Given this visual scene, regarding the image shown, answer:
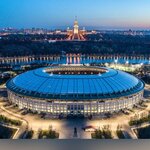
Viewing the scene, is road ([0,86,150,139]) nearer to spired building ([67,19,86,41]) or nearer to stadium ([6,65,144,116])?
stadium ([6,65,144,116])

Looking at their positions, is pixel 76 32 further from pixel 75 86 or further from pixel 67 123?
pixel 67 123

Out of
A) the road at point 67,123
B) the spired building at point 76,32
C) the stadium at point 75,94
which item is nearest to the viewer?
the spired building at point 76,32

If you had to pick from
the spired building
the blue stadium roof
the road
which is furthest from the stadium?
the spired building

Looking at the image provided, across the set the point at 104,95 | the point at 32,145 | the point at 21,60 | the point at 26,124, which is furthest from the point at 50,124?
the point at 21,60

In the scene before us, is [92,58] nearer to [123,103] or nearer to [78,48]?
[78,48]

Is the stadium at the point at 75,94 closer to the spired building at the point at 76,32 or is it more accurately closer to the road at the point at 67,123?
the road at the point at 67,123

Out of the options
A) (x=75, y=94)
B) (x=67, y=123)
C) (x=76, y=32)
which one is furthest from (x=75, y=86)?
(x=76, y=32)

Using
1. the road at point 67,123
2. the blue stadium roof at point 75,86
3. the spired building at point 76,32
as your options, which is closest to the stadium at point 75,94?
the blue stadium roof at point 75,86
